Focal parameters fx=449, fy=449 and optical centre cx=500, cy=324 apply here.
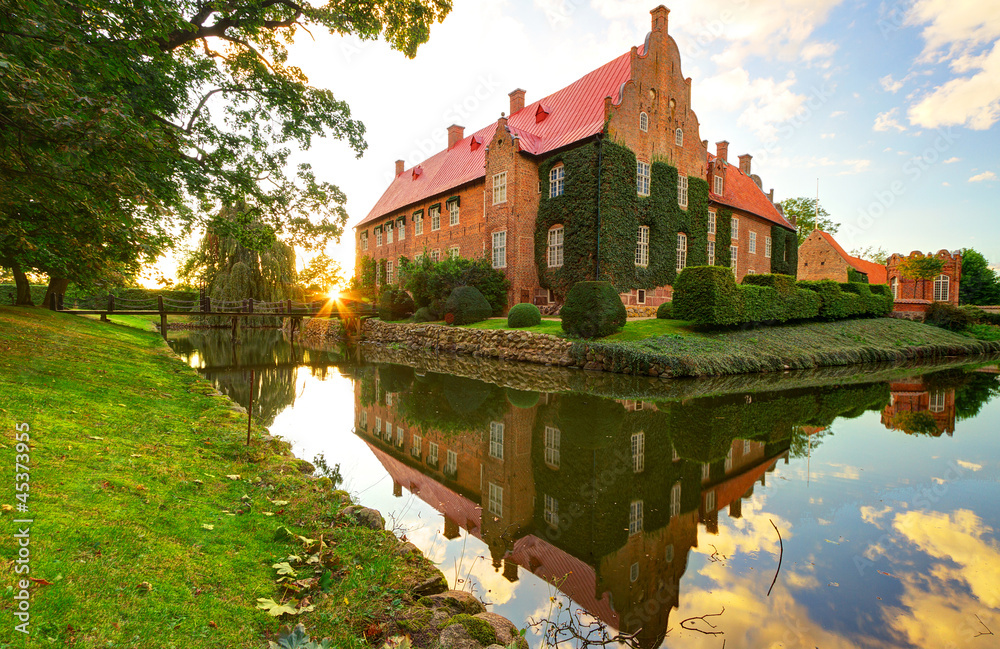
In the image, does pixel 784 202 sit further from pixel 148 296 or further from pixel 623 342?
pixel 148 296

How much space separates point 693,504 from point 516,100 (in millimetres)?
29909

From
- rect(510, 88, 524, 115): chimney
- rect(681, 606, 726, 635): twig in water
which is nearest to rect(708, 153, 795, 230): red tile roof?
rect(510, 88, 524, 115): chimney

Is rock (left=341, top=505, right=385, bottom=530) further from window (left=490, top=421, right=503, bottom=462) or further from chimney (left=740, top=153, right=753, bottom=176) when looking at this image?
chimney (left=740, top=153, right=753, bottom=176)

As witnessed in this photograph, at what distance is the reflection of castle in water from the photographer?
3799 mm

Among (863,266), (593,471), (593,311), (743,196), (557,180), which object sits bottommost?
(593,471)

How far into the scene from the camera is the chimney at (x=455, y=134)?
3491 centimetres

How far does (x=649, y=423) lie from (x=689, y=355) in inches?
256

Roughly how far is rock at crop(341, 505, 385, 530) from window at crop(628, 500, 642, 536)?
234cm

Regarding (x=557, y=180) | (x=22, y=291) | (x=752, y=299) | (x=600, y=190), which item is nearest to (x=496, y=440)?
(x=752, y=299)

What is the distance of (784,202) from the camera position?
52719 millimetres

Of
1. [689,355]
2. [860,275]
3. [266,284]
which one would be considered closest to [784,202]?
[860,275]

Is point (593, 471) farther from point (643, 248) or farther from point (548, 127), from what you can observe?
point (548, 127)

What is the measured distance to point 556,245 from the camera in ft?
79.0

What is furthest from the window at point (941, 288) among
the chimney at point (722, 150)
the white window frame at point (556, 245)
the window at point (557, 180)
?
the window at point (557, 180)
